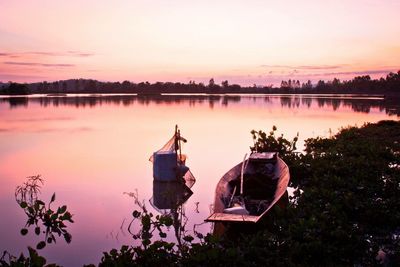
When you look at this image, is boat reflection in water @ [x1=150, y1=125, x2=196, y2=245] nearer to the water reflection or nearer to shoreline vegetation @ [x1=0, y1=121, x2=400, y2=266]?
shoreline vegetation @ [x1=0, y1=121, x2=400, y2=266]

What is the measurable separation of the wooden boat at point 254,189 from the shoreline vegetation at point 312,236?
1.52 ft

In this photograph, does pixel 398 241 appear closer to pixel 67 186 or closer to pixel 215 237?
pixel 215 237

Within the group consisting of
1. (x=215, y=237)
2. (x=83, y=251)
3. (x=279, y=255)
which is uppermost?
(x=215, y=237)

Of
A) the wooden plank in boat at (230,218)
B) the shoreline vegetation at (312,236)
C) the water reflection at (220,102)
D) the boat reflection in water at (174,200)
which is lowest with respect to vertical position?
the boat reflection in water at (174,200)

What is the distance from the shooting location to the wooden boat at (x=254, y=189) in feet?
30.3

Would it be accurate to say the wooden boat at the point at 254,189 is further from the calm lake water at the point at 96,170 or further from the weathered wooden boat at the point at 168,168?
the weathered wooden boat at the point at 168,168

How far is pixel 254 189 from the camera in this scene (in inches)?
468

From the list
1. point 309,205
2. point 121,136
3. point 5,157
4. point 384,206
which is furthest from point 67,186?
point 121,136

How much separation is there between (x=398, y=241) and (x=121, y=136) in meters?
24.1

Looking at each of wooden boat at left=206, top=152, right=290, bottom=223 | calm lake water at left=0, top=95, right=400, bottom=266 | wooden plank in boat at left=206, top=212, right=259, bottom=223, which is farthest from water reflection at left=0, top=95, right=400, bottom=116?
wooden plank in boat at left=206, top=212, right=259, bottom=223

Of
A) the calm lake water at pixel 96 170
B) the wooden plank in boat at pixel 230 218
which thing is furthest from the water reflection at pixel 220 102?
the wooden plank in boat at pixel 230 218

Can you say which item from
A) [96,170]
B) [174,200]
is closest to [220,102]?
[96,170]

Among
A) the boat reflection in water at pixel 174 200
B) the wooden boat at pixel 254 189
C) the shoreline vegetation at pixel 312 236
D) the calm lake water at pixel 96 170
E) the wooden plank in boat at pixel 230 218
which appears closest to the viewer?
the shoreline vegetation at pixel 312 236

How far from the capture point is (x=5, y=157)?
20906 millimetres
